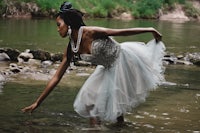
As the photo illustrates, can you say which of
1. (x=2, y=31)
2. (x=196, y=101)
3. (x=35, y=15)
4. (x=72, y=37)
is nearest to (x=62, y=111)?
(x=72, y=37)

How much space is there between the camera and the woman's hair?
6184 mm

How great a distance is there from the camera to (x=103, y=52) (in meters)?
6.37

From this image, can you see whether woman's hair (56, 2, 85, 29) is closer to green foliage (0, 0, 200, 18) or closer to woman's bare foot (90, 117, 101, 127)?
woman's bare foot (90, 117, 101, 127)

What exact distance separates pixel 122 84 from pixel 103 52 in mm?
497

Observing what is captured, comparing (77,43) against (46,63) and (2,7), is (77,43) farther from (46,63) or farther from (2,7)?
(2,7)

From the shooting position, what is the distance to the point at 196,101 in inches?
355

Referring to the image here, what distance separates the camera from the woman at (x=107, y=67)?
20.5ft

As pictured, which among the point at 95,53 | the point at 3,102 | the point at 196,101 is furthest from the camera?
the point at 196,101

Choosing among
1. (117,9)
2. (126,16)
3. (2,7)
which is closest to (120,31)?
(2,7)

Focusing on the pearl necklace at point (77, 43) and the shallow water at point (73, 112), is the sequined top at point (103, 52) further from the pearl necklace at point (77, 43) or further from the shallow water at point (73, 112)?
the shallow water at point (73, 112)

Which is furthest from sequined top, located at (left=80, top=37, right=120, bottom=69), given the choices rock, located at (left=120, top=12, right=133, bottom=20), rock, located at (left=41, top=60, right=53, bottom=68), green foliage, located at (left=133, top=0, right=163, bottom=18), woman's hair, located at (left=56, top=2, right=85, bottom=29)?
green foliage, located at (left=133, top=0, right=163, bottom=18)

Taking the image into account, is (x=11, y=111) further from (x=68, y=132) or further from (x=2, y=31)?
(x=2, y=31)

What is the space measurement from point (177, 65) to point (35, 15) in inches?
1012

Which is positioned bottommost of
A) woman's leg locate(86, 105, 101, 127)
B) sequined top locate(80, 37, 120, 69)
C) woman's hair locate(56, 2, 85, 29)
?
woman's leg locate(86, 105, 101, 127)
